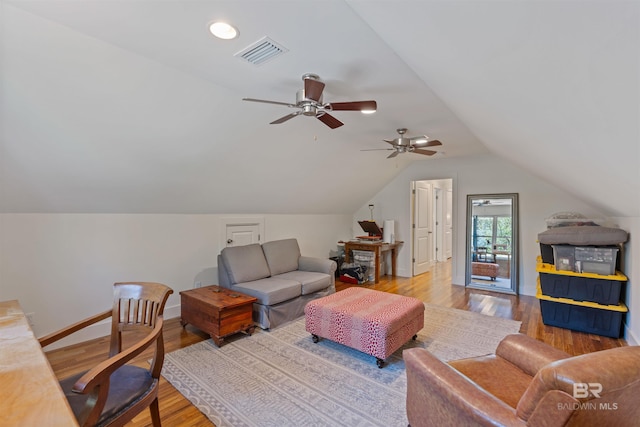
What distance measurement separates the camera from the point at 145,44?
6.29 ft

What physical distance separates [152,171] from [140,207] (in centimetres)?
65

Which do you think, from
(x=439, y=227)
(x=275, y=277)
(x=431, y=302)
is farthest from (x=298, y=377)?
(x=439, y=227)

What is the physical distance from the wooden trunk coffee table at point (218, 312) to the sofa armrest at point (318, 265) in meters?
1.34

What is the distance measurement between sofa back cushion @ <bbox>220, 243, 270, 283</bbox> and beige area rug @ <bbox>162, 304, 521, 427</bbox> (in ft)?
2.64

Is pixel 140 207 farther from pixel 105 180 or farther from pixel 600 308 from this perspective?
pixel 600 308

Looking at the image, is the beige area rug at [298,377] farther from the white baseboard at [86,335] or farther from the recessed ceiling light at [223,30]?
the recessed ceiling light at [223,30]

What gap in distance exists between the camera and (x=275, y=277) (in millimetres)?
4047

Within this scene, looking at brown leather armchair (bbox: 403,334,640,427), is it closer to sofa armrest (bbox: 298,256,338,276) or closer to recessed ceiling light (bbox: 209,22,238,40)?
recessed ceiling light (bbox: 209,22,238,40)

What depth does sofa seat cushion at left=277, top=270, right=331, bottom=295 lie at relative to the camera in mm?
3846

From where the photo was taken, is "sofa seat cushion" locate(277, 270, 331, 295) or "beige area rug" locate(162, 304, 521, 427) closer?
"beige area rug" locate(162, 304, 521, 427)

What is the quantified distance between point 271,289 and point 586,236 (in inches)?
147

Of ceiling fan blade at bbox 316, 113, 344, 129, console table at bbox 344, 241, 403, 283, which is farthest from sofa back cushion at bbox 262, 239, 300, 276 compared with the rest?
ceiling fan blade at bbox 316, 113, 344, 129

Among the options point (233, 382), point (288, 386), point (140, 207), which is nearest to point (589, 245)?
point (288, 386)

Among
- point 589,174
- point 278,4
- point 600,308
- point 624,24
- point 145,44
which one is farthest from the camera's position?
point 600,308
